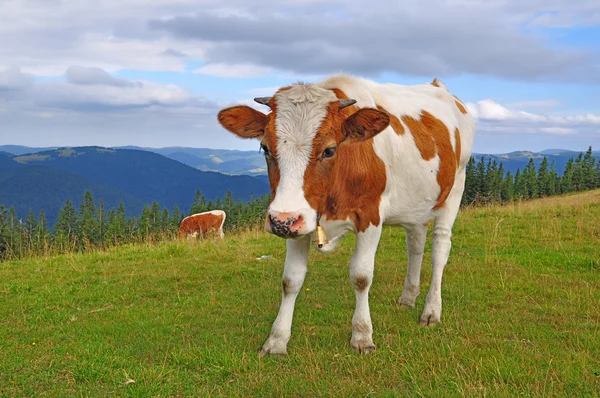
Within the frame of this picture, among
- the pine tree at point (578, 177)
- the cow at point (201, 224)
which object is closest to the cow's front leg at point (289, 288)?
the cow at point (201, 224)

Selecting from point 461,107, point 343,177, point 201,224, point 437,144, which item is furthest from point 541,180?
point 343,177

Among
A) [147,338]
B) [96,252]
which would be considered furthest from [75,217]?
[147,338]

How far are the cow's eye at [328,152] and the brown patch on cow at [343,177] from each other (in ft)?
0.15

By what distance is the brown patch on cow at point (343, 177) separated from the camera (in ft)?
Answer: 15.1

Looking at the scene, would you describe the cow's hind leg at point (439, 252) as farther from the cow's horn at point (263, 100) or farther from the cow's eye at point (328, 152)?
the cow's horn at point (263, 100)

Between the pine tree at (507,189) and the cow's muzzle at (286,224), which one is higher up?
the cow's muzzle at (286,224)

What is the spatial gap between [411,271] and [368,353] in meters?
2.19

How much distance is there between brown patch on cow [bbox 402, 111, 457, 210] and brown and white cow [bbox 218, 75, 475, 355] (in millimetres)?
17

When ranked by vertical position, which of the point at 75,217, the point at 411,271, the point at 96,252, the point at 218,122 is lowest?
the point at 75,217

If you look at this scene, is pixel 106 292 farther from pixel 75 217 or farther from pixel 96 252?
pixel 75 217

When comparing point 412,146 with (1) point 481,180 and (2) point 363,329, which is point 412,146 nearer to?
(2) point 363,329

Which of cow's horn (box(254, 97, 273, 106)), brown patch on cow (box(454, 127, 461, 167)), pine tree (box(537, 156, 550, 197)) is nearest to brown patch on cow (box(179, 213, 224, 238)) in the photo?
brown patch on cow (box(454, 127, 461, 167))

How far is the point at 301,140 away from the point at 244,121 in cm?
79

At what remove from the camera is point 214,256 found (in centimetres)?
1095
